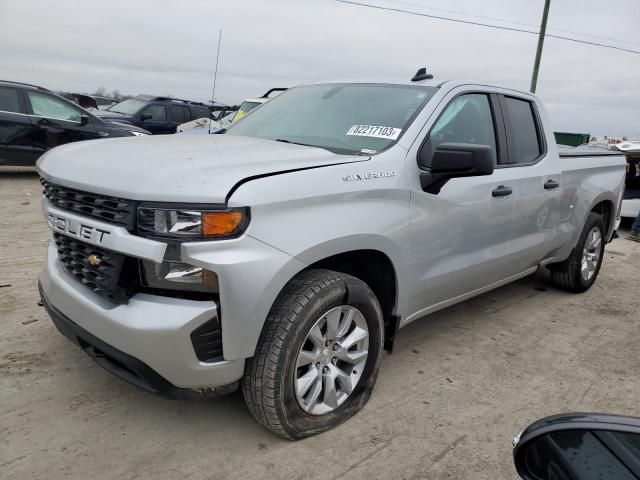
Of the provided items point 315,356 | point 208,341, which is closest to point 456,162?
point 315,356

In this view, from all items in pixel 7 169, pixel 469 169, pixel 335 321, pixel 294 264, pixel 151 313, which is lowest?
pixel 7 169

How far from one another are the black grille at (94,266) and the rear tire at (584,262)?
13.6 feet

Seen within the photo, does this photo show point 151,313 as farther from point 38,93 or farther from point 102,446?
point 38,93

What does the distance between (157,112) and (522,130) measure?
11.3m

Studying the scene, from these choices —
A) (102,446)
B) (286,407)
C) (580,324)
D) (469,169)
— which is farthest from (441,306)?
(102,446)

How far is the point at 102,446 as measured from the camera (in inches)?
97.4

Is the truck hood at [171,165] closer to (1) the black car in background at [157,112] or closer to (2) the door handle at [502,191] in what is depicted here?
(2) the door handle at [502,191]

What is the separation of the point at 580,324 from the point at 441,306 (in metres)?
1.76

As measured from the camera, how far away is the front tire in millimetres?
2336

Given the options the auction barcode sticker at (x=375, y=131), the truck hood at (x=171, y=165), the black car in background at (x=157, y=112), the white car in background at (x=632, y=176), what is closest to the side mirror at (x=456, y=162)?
the auction barcode sticker at (x=375, y=131)

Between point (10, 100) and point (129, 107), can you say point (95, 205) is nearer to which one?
point (10, 100)

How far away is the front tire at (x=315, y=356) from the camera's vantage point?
7.66 feet

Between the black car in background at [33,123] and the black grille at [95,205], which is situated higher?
the black grille at [95,205]

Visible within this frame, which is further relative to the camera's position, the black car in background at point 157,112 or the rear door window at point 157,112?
the rear door window at point 157,112
